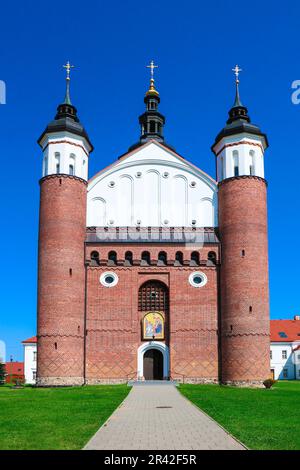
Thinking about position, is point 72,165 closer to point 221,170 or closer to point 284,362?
point 221,170

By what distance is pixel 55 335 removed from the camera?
36.3 m

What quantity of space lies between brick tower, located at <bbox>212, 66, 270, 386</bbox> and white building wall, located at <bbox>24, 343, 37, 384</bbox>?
96.1ft

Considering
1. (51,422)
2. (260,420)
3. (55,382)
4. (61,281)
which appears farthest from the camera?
(61,281)

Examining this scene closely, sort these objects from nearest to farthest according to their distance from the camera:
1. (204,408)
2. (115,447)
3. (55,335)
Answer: (115,447)
(204,408)
(55,335)

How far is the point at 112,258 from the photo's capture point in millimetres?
39594

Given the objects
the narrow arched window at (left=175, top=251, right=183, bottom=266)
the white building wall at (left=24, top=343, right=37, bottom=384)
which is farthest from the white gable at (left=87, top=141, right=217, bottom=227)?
the white building wall at (left=24, top=343, right=37, bottom=384)

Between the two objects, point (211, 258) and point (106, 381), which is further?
point (211, 258)

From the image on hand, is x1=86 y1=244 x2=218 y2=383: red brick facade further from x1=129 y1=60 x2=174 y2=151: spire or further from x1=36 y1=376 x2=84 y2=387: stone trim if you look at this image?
x1=129 y1=60 x2=174 y2=151: spire

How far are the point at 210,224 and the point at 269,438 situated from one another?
2907 cm

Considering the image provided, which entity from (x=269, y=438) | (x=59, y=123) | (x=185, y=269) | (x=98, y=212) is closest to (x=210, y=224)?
(x=185, y=269)

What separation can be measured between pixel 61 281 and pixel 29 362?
28.6m

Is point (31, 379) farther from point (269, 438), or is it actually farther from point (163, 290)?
point (269, 438)

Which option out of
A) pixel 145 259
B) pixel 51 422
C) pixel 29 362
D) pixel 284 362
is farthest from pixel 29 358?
pixel 51 422

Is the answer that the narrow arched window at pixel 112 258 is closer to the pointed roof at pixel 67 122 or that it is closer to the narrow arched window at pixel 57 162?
the narrow arched window at pixel 57 162
